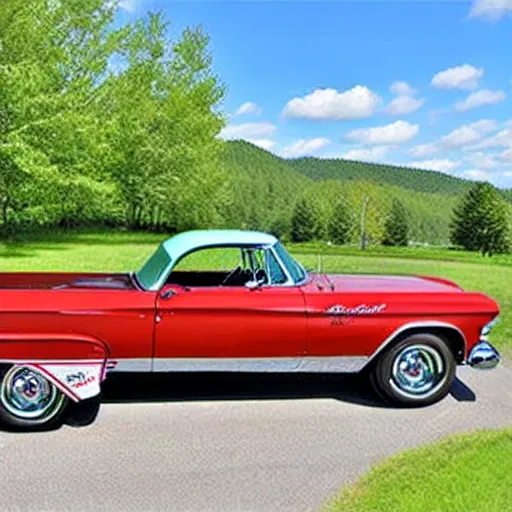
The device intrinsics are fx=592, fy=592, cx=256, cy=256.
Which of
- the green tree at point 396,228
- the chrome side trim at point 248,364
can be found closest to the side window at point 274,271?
the chrome side trim at point 248,364

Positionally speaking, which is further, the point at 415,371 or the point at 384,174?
the point at 384,174

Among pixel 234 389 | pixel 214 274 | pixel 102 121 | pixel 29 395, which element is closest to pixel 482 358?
pixel 234 389

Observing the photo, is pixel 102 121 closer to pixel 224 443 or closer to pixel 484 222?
pixel 224 443

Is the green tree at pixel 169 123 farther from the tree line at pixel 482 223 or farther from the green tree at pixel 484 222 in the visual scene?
the green tree at pixel 484 222

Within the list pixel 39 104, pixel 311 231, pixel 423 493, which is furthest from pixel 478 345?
pixel 311 231

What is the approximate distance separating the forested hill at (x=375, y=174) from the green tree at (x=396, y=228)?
34806 millimetres

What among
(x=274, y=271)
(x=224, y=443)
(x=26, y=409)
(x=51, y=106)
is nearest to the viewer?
(x=224, y=443)

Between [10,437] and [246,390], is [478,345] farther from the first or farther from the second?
[10,437]

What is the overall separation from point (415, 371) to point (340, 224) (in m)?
72.8

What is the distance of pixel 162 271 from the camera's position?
4816 millimetres

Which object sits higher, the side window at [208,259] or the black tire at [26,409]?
the side window at [208,259]

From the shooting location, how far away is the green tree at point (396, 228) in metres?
76.4

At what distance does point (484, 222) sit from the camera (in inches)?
2429

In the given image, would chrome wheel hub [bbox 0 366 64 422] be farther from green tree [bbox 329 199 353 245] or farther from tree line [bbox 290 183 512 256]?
green tree [bbox 329 199 353 245]
